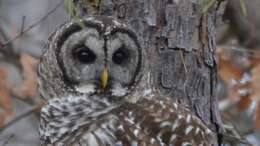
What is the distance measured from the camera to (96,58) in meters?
4.87

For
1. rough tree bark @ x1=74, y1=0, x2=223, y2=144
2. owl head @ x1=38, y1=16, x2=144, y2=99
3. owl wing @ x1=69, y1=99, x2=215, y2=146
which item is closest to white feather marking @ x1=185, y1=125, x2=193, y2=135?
owl wing @ x1=69, y1=99, x2=215, y2=146

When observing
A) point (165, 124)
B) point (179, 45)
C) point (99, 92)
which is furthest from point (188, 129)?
point (99, 92)

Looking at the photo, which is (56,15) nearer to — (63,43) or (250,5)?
(250,5)

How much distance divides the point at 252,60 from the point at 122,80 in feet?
9.38

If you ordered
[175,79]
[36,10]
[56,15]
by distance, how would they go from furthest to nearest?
[36,10], [56,15], [175,79]

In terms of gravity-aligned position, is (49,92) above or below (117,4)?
below

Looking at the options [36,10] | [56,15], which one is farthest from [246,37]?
[36,10]

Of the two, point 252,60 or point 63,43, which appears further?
point 252,60

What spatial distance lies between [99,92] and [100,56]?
24 cm

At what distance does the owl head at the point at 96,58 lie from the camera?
189 inches

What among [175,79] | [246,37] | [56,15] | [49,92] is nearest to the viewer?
[175,79]

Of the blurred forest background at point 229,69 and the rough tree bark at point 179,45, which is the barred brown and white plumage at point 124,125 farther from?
the blurred forest background at point 229,69

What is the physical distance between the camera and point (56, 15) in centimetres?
911

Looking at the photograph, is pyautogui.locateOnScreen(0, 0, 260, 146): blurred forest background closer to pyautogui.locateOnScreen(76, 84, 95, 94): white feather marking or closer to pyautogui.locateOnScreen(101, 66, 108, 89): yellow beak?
pyautogui.locateOnScreen(76, 84, 95, 94): white feather marking
